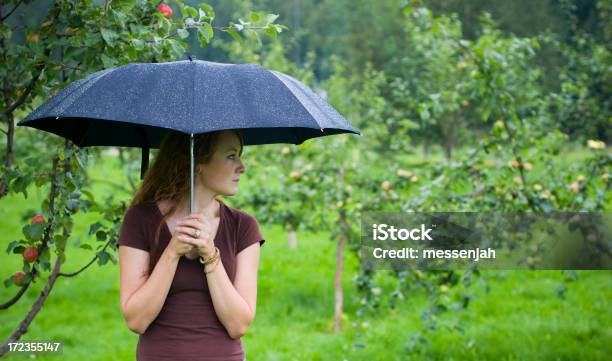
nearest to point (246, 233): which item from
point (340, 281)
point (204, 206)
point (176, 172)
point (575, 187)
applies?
point (204, 206)

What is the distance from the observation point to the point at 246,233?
7.19ft

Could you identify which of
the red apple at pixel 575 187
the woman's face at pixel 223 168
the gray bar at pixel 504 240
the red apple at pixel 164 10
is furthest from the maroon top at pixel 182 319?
the red apple at pixel 575 187

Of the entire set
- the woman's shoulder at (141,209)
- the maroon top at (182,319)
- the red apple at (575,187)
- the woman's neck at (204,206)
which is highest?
the red apple at (575,187)

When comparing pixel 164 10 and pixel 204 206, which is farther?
pixel 164 10

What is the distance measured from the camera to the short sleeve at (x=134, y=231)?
2.04 metres

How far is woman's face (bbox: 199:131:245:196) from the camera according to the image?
2164 mm

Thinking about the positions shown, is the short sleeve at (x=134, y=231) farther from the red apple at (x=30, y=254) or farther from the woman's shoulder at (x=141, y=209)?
the red apple at (x=30, y=254)

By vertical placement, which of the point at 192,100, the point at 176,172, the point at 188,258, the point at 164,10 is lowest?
the point at 188,258

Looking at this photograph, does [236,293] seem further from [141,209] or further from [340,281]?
[340,281]

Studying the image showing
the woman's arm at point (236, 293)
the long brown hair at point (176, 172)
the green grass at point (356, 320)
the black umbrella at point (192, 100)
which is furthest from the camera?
the green grass at point (356, 320)

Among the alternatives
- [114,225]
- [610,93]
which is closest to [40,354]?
[114,225]

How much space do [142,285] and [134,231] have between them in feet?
0.55

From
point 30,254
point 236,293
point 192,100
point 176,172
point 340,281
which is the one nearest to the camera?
point 192,100

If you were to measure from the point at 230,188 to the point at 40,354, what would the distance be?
4.03m
